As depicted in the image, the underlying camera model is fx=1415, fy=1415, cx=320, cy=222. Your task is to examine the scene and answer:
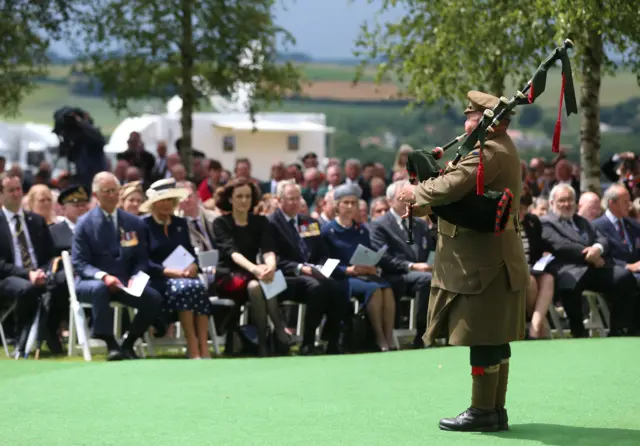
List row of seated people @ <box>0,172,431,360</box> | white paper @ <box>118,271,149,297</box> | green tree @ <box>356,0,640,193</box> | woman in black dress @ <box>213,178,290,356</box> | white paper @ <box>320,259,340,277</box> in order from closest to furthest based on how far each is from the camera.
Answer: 1. white paper @ <box>118,271,149,297</box>
2. row of seated people @ <box>0,172,431,360</box>
3. woman in black dress @ <box>213,178,290,356</box>
4. white paper @ <box>320,259,340,277</box>
5. green tree @ <box>356,0,640,193</box>

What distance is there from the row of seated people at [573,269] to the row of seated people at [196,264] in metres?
1.12

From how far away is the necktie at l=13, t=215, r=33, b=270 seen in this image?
12820 mm

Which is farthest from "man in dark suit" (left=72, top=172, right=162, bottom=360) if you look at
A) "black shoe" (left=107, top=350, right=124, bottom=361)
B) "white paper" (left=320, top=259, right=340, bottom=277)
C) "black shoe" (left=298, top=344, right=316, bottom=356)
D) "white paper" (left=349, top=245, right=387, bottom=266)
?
"white paper" (left=349, top=245, right=387, bottom=266)

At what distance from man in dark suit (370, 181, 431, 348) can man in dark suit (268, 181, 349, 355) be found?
0.54 metres

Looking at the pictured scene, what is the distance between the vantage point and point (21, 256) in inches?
506

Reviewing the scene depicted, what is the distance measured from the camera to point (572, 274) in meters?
13.9

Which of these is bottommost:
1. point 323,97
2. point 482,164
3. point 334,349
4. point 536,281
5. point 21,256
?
point 323,97

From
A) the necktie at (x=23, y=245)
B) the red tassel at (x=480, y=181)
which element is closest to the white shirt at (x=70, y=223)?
the necktie at (x=23, y=245)

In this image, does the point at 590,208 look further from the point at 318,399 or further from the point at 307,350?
the point at 318,399

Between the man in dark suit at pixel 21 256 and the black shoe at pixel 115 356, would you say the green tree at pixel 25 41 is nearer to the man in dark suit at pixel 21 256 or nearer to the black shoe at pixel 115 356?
the man in dark suit at pixel 21 256

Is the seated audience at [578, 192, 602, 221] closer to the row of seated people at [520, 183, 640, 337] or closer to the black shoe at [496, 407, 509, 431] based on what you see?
the row of seated people at [520, 183, 640, 337]

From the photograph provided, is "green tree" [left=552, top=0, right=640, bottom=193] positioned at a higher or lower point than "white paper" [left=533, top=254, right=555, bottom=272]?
higher

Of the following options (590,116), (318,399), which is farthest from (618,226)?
(318,399)

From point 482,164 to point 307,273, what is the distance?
19.5ft
